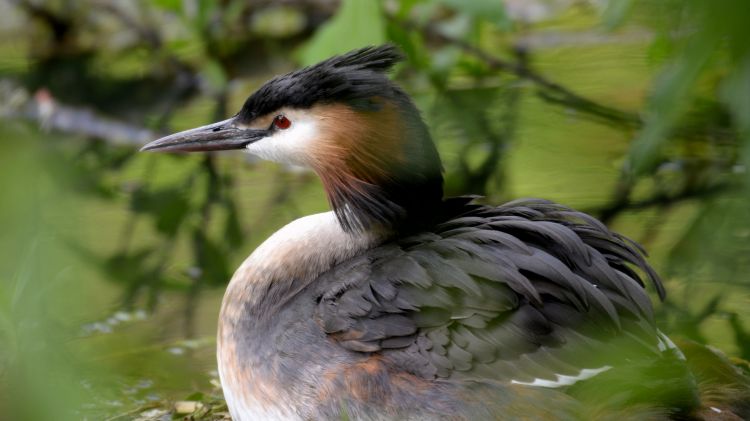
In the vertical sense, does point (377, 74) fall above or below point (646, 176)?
above

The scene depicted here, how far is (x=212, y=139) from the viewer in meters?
3.44

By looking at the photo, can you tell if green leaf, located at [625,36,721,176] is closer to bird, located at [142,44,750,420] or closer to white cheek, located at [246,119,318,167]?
bird, located at [142,44,750,420]

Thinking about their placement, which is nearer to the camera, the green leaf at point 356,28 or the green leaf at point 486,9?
the green leaf at point 356,28

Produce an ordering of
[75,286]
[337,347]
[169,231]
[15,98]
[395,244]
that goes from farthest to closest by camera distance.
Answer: [15,98], [169,231], [395,244], [337,347], [75,286]

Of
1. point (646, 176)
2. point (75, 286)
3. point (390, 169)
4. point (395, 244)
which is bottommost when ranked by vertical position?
point (646, 176)

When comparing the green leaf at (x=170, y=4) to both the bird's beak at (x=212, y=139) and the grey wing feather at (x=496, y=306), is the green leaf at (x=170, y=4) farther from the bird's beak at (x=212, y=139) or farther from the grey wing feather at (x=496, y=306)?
the grey wing feather at (x=496, y=306)

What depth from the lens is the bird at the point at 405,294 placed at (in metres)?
2.67

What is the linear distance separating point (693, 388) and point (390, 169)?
107 centimetres

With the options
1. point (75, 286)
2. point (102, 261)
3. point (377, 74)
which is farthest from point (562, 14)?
point (75, 286)

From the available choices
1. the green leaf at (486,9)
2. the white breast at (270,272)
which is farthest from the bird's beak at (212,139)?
the green leaf at (486,9)

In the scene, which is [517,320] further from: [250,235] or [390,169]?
[250,235]

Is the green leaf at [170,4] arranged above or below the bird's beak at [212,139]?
Result: above

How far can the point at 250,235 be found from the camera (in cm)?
537

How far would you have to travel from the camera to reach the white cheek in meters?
3.25
